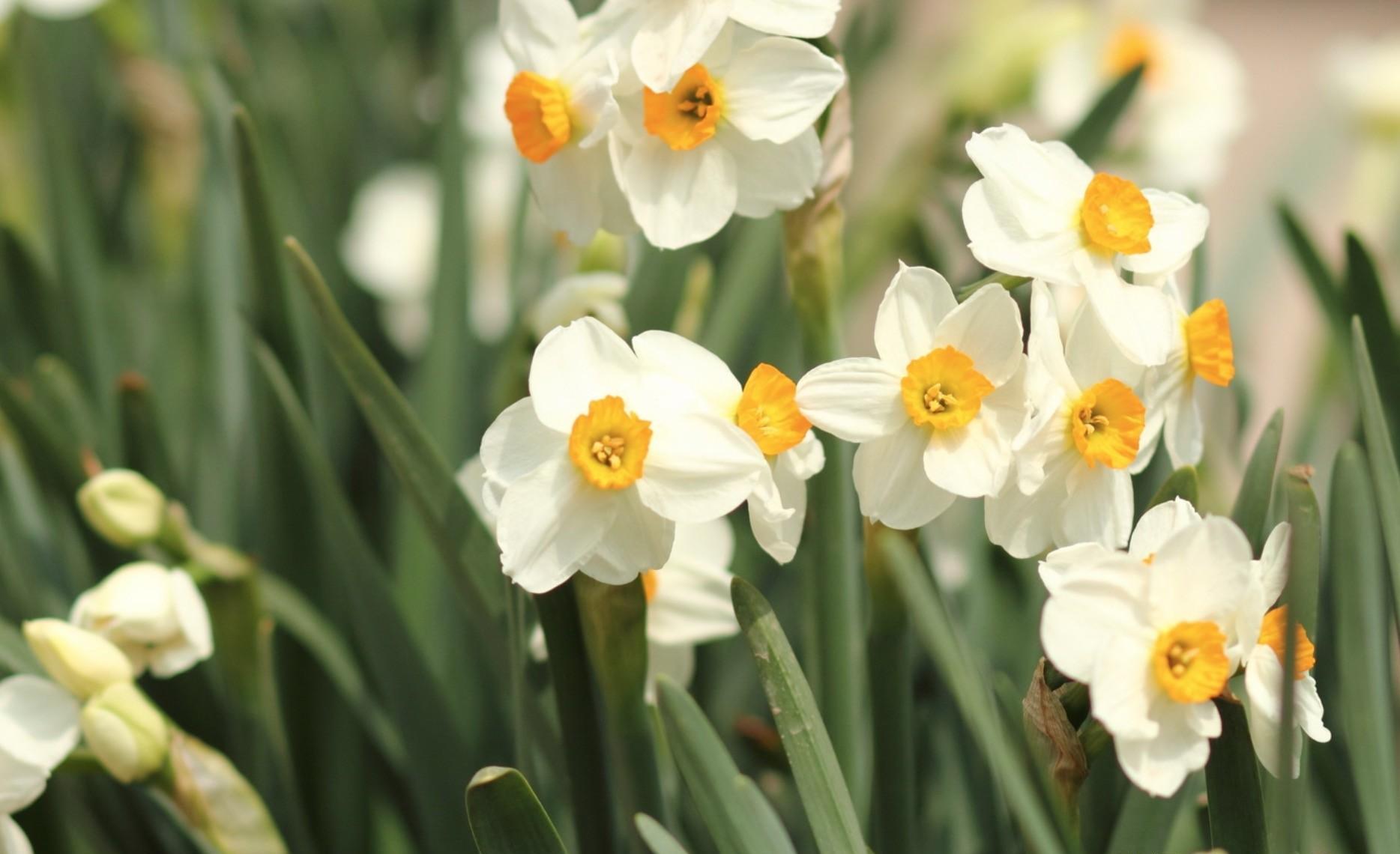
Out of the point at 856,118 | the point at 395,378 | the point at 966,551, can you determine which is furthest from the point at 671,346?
the point at 856,118

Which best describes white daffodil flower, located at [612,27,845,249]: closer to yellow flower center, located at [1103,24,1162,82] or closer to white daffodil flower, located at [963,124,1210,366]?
white daffodil flower, located at [963,124,1210,366]

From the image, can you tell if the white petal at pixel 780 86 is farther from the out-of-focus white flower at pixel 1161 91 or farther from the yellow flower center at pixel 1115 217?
the out-of-focus white flower at pixel 1161 91

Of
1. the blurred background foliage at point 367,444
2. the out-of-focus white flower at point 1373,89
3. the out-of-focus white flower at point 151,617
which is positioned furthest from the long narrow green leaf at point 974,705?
the out-of-focus white flower at point 1373,89

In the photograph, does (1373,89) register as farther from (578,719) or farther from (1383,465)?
(578,719)

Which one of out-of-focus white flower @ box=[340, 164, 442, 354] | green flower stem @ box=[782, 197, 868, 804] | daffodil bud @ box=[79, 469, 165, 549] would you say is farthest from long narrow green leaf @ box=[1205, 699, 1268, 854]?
out-of-focus white flower @ box=[340, 164, 442, 354]

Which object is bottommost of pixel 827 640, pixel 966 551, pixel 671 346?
pixel 966 551

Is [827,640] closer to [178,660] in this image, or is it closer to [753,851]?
[753,851]

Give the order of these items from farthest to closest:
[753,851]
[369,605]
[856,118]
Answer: [856,118], [369,605], [753,851]

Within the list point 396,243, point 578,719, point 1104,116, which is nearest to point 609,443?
point 578,719
